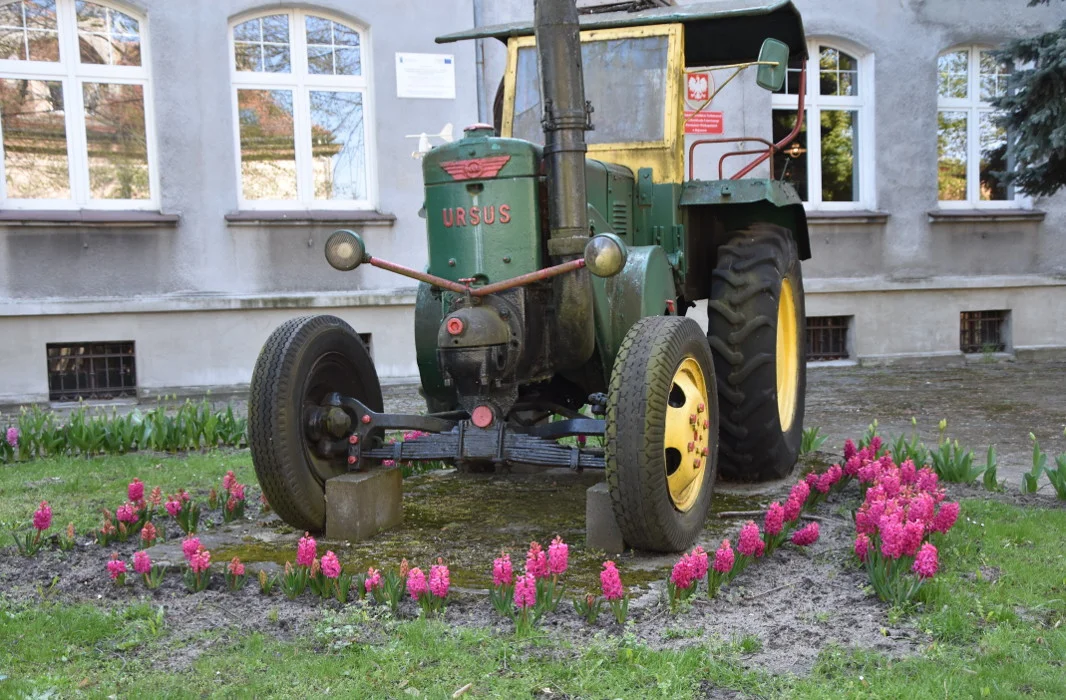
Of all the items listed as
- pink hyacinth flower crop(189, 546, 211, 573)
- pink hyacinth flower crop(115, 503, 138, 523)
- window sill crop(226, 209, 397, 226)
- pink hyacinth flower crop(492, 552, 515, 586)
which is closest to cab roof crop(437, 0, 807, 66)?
pink hyacinth flower crop(115, 503, 138, 523)

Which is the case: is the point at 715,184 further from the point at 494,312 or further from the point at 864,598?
the point at 864,598

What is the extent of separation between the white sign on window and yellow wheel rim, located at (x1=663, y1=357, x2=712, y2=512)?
7.42 metres

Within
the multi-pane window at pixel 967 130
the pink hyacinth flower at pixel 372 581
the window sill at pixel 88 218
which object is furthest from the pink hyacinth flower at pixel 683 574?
the multi-pane window at pixel 967 130

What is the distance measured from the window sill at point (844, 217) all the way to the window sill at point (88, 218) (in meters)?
6.90

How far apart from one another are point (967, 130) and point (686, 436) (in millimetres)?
10621

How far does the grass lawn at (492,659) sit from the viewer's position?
2705 millimetres

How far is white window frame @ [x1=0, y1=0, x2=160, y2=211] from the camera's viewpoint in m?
9.78

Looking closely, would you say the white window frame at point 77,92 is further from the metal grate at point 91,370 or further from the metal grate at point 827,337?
the metal grate at point 827,337

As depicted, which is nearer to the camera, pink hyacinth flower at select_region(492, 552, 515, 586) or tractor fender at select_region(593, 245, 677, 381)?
pink hyacinth flower at select_region(492, 552, 515, 586)

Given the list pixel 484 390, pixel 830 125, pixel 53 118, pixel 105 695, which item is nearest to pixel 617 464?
pixel 484 390

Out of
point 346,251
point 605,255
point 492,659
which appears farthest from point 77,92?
point 492,659

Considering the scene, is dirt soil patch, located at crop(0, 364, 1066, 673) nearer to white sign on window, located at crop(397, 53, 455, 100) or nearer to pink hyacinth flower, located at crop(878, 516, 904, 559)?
pink hyacinth flower, located at crop(878, 516, 904, 559)

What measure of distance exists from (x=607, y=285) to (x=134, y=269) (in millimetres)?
6869

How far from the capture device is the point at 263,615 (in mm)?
3340
